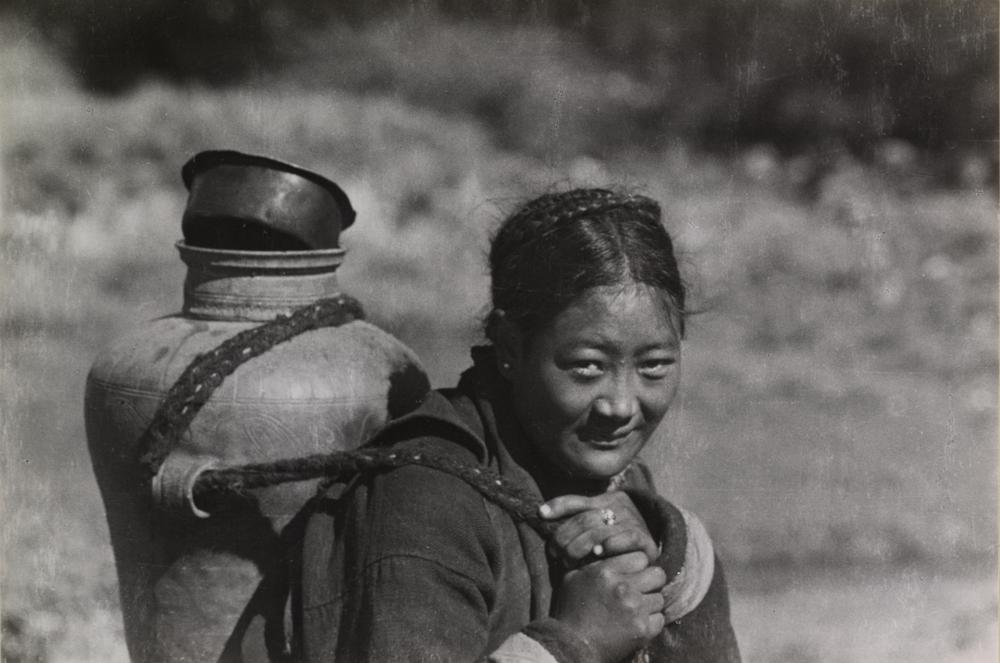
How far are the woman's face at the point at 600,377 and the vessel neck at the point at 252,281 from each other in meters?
0.74

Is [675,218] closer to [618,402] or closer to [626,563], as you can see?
[618,402]

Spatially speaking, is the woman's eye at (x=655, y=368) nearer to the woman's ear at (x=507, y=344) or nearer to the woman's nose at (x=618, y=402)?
the woman's nose at (x=618, y=402)

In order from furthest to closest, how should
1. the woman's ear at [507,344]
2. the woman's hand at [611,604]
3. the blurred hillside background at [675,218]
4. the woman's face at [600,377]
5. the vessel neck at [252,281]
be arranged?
the blurred hillside background at [675,218] < the vessel neck at [252,281] < the woman's ear at [507,344] < the woman's face at [600,377] < the woman's hand at [611,604]

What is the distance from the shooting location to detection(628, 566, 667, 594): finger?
8.54 ft

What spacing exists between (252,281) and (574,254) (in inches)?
39.0

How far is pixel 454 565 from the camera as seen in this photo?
2463 mm

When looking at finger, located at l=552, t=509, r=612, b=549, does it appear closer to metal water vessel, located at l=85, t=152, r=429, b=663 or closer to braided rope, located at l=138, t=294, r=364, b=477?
metal water vessel, located at l=85, t=152, r=429, b=663

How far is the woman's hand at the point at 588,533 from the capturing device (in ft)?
8.61

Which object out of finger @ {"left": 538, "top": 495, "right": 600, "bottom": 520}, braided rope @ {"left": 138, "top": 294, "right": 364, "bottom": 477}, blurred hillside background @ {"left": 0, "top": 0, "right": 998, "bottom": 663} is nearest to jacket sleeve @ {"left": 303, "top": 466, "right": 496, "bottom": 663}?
finger @ {"left": 538, "top": 495, "right": 600, "bottom": 520}

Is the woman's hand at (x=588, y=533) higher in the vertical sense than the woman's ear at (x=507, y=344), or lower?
lower

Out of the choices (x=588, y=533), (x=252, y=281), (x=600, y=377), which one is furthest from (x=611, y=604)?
(x=252, y=281)

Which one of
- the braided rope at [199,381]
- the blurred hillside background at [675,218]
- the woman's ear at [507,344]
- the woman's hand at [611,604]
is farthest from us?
the blurred hillside background at [675,218]

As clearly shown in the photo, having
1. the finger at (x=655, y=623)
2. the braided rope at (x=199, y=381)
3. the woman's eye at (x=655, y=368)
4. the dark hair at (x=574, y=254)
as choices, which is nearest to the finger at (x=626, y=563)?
the finger at (x=655, y=623)

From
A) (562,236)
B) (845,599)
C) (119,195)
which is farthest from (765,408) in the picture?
(119,195)
